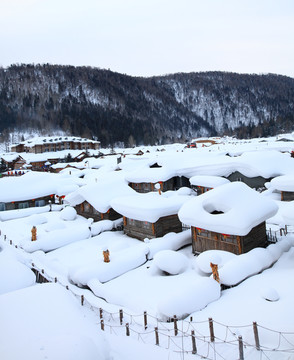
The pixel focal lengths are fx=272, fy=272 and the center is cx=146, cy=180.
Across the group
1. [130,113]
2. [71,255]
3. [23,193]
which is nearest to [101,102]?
[130,113]

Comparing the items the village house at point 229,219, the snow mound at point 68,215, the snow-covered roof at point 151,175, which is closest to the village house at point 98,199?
the snow mound at point 68,215

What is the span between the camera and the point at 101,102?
581 ft

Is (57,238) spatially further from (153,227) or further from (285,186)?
(285,186)

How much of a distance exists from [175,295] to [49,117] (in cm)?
14317

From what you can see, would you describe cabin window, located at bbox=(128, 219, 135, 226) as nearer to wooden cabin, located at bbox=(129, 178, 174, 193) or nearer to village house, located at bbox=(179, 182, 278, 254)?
village house, located at bbox=(179, 182, 278, 254)

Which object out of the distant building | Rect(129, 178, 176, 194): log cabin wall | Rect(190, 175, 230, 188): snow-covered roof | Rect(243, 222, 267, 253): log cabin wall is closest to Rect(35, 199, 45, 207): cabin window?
Rect(129, 178, 176, 194): log cabin wall

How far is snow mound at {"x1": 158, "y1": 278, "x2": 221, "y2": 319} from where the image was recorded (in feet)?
32.5

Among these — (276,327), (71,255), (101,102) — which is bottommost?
(71,255)

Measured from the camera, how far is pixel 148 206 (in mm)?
19031

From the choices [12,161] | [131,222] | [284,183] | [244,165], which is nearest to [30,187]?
[131,222]

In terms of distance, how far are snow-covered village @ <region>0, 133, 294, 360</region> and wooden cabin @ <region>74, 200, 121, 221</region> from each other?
0.11 metres

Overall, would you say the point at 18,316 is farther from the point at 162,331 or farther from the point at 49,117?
the point at 49,117

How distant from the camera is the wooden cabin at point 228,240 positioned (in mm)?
14930

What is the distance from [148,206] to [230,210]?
20.1 feet
